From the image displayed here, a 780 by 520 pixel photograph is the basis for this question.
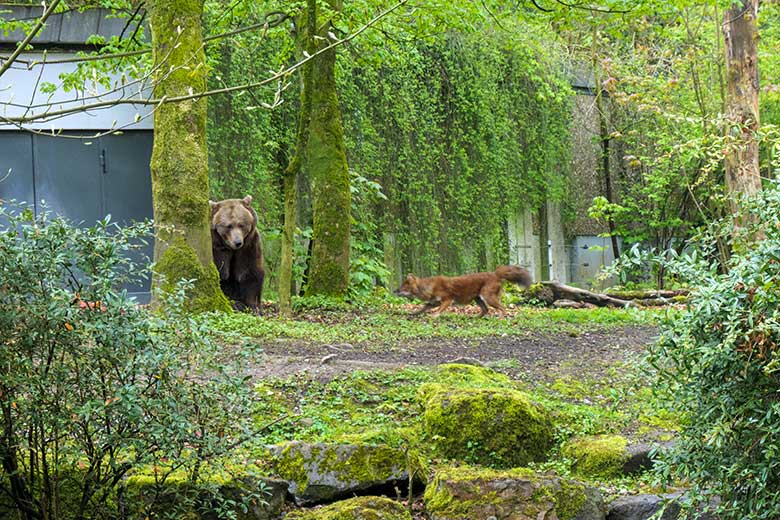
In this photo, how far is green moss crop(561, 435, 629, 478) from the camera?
5.28m

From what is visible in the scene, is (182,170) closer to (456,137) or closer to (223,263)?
(223,263)

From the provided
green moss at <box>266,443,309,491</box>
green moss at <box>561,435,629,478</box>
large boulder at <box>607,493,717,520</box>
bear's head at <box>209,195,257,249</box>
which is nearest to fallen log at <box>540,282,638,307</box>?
bear's head at <box>209,195,257,249</box>

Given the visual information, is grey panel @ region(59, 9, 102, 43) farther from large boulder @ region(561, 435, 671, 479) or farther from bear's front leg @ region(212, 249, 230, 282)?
large boulder @ region(561, 435, 671, 479)

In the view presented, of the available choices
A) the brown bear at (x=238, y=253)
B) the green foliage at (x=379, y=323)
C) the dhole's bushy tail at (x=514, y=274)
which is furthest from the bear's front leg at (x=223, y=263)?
the dhole's bushy tail at (x=514, y=274)

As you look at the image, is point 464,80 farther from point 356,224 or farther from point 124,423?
point 124,423

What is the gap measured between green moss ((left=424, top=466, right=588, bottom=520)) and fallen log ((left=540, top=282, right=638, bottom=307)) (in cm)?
1066

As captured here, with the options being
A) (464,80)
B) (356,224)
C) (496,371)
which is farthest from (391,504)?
(464,80)

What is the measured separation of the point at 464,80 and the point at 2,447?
15.1 metres

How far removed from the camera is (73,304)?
3.70 m

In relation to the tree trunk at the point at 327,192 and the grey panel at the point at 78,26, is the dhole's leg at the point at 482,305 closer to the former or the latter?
the tree trunk at the point at 327,192

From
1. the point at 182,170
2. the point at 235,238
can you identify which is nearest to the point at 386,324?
the point at 235,238

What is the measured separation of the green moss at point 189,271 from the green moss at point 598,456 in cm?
439

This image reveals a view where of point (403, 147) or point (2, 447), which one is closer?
point (2, 447)

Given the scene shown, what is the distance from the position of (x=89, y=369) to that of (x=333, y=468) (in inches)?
65.6
